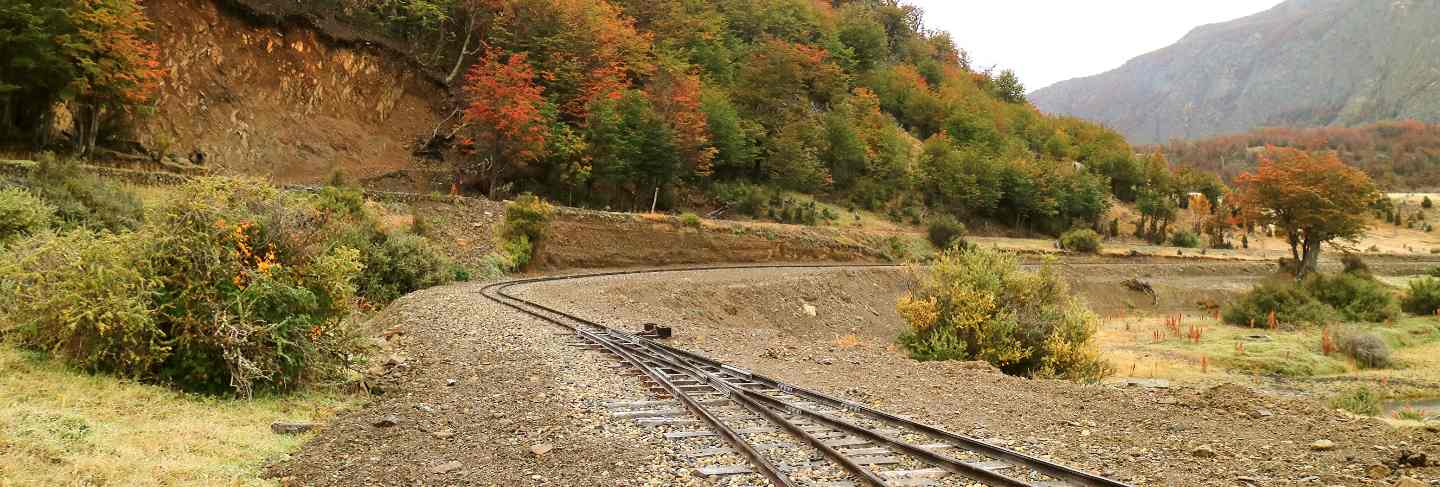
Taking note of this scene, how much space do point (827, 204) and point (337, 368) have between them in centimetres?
4557

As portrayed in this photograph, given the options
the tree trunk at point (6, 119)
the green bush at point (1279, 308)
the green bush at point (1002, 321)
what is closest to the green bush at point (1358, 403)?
the green bush at point (1002, 321)

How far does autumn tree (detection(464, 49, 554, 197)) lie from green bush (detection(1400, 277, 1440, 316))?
36.5 metres

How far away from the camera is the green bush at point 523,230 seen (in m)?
29.5

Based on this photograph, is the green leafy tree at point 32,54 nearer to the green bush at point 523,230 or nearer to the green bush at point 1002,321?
the green bush at point 523,230

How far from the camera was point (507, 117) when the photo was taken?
33969 millimetres

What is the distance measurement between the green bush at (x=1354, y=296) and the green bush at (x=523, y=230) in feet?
101

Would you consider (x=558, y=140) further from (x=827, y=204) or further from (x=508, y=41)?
(x=827, y=204)

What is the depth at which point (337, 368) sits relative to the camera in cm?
998

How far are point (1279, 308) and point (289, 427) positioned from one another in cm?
3427

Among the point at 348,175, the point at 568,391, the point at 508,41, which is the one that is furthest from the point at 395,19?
the point at 568,391

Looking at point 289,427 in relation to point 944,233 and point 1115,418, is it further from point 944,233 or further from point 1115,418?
point 944,233

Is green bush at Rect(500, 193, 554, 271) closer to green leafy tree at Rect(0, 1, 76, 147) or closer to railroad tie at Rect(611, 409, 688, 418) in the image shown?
green leafy tree at Rect(0, 1, 76, 147)

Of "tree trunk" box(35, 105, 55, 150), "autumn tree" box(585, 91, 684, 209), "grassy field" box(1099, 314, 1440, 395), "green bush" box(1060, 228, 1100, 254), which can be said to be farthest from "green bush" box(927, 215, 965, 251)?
"tree trunk" box(35, 105, 55, 150)

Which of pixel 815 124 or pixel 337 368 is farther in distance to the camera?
pixel 815 124
